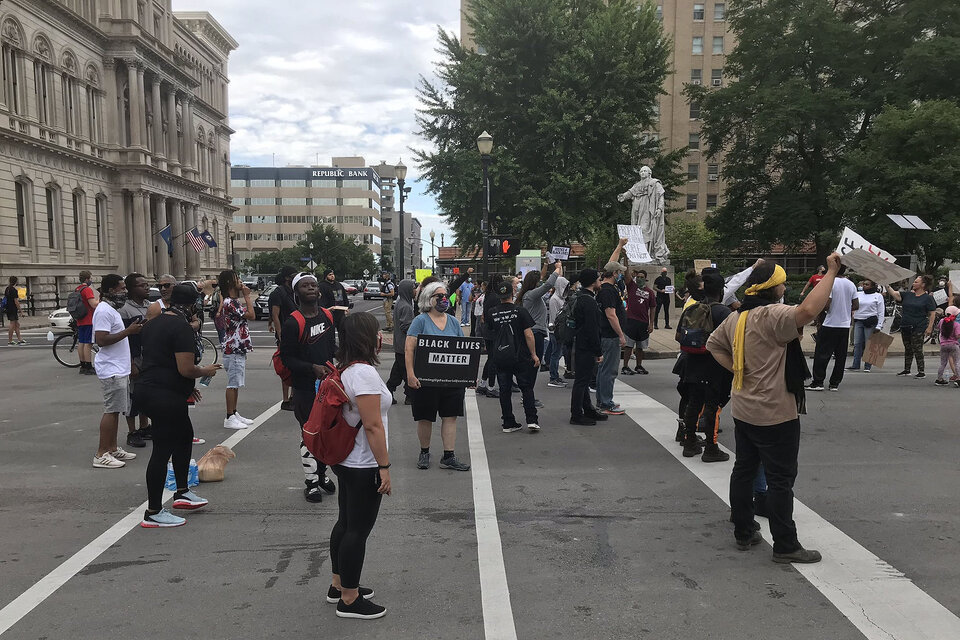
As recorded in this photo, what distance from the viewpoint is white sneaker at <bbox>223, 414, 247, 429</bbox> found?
336 inches

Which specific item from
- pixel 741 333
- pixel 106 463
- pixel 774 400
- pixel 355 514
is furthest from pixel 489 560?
pixel 106 463

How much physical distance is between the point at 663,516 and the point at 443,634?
93.5 inches

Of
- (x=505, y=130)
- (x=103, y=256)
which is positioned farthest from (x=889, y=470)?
(x=103, y=256)

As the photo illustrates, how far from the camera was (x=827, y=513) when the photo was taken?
5.38 meters

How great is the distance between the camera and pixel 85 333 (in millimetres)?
12633

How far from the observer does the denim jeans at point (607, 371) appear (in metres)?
9.09

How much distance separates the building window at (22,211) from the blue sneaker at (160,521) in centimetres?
3930

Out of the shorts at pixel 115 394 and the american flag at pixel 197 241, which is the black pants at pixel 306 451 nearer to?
the shorts at pixel 115 394

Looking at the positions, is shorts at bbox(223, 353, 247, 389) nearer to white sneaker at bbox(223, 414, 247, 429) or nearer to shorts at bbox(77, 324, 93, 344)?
white sneaker at bbox(223, 414, 247, 429)

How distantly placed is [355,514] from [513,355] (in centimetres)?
469

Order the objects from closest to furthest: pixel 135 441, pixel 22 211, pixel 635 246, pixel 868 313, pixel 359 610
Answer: pixel 359 610 < pixel 135 441 < pixel 868 313 < pixel 635 246 < pixel 22 211

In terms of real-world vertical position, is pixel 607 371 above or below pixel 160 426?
below

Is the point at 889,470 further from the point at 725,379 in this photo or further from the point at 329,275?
the point at 329,275

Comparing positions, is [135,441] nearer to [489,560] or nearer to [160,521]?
[160,521]
